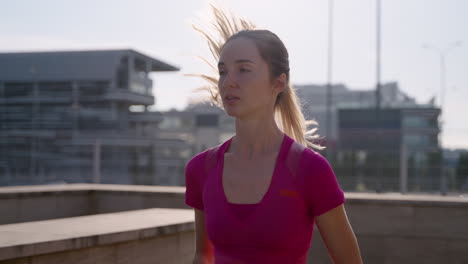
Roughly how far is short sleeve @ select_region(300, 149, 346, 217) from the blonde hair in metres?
0.38

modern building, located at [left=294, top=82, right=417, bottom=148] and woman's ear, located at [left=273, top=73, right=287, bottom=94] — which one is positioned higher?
modern building, located at [left=294, top=82, right=417, bottom=148]

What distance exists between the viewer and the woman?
1.77 meters

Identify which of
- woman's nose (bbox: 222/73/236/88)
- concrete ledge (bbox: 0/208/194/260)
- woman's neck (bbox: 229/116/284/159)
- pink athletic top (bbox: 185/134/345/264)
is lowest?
concrete ledge (bbox: 0/208/194/260)

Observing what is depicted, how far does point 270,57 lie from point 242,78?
0.44 feet

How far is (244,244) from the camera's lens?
5.93ft

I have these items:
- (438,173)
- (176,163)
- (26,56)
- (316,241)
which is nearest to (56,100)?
(26,56)

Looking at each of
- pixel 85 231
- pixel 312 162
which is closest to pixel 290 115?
pixel 312 162

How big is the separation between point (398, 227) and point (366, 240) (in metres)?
0.40

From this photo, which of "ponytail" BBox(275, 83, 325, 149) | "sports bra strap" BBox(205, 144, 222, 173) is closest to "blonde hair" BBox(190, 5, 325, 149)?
"ponytail" BBox(275, 83, 325, 149)

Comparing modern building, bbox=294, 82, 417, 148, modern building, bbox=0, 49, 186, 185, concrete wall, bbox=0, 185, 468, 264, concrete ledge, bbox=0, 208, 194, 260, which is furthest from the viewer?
modern building, bbox=294, 82, 417, 148

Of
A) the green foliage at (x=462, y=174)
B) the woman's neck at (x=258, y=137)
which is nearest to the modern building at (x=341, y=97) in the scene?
the green foliage at (x=462, y=174)

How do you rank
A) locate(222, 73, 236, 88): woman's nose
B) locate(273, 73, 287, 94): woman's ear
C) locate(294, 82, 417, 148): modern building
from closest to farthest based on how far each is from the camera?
locate(222, 73, 236, 88): woman's nose
locate(273, 73, 287, 94): woman's ear
locate(294, 82, 417, 148): modern building

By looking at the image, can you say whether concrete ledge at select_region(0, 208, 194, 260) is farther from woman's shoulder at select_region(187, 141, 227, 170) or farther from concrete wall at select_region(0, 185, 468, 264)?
concrete wall at select_region(0, 185, 468, 264)

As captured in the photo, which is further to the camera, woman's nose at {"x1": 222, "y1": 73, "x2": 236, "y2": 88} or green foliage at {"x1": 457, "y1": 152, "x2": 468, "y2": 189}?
green foliage at {"x1": 457, "y1": 152, "x2": 468, "y2": 189}
